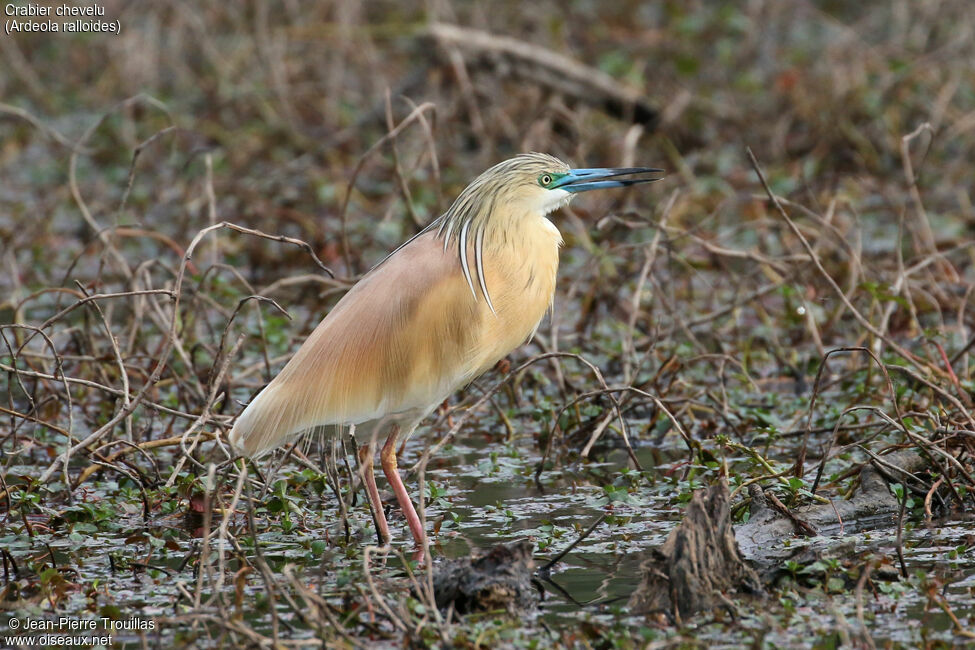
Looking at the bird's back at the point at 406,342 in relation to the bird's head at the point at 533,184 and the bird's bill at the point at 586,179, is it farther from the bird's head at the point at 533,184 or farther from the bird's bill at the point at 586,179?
the bird's bill at the point at 586,179

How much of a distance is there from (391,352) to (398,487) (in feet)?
1.48

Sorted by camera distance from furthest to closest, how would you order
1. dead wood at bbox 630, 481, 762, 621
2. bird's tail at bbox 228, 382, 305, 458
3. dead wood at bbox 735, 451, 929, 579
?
1. bird's tail at bbox 228, 382, 305, 458
2. dead wood at bbox 735, 451, 929, 579
3. dead wood at bbox 630, 481, 762, 621

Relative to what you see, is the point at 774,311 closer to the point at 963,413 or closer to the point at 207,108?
the point at 963,413

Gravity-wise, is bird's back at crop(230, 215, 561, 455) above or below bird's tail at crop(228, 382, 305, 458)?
above

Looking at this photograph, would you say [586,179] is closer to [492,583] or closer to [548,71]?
[492,583]

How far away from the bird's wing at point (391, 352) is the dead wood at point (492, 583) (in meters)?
0.85

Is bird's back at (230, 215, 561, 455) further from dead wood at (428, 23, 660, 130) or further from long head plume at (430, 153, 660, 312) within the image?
dead wood at (428, 23, 660, 130)

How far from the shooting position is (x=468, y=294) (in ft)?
14.1

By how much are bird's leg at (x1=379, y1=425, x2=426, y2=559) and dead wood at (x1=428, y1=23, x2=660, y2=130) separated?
185 inches

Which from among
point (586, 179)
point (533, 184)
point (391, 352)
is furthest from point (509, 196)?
point (391, 352)

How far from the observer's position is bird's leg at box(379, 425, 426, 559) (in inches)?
168

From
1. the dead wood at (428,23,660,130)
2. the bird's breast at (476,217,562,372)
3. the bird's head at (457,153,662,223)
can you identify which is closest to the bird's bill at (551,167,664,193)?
the bird's head at (457,153,662,223)

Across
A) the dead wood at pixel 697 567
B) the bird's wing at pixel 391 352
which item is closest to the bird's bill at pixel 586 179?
the bird's wing at pixel 391 352

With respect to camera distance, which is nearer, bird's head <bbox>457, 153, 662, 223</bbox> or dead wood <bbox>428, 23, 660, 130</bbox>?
bird's head <bbox>457, 153, 662, 223</bbox>
